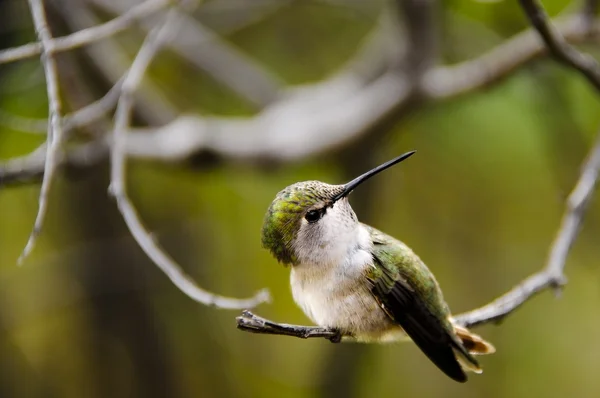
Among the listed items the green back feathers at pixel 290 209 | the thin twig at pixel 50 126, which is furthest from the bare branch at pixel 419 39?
the thin twig at pixel 50 126

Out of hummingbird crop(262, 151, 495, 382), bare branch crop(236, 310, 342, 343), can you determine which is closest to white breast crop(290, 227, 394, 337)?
hummingbird crop(262, 151, 495, 382)

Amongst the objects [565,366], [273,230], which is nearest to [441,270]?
[565,366]

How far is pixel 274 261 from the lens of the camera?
16.5ft

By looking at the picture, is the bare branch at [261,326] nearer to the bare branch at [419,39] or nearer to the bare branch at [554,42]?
the bare branch at [554,42]

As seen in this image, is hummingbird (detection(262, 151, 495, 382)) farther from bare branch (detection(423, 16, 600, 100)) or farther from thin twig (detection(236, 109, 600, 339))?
bare branch (detection(423, 16, 600, 100))

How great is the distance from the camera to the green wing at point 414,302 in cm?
201

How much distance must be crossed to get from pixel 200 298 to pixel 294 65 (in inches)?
169

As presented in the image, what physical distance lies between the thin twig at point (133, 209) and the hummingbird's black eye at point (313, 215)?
270 millimetres

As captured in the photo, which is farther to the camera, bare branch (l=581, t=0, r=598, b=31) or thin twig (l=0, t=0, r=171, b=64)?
bare branch (l=581, t=0, r=598, b=31)

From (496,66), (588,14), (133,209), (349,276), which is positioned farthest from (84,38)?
(588,14)

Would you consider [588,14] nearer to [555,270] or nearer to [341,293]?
[555,270]

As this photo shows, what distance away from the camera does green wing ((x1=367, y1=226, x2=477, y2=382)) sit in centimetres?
201

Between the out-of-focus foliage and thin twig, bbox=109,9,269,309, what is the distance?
212 cm

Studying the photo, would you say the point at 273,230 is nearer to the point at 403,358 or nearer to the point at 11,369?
the point at 11,369
